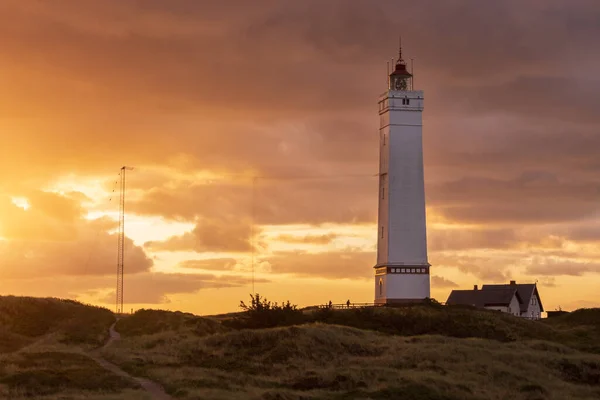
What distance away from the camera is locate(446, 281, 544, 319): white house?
113 m

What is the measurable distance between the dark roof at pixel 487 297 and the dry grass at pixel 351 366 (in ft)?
106

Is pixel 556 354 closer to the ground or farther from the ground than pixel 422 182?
closer to the ground

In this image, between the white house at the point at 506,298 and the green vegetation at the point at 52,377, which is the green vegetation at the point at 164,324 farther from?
the white house at the point at 506,298

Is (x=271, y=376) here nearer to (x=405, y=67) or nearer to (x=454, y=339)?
(x=454, y=339)

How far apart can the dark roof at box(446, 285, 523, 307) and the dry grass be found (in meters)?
32.2

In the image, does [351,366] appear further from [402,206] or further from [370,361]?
[402,206]

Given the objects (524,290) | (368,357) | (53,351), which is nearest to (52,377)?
(53,351)

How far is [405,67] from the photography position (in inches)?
3915

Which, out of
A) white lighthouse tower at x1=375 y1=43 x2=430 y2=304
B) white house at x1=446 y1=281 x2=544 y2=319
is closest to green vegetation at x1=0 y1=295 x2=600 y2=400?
white lighthouse tower at x1=375 y1=43 x2=430 y2=304

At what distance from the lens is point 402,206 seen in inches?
3684

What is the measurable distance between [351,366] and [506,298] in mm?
52229

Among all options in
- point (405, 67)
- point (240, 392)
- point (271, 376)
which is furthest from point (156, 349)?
point (405, 67)

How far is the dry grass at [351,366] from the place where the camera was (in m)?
56.5

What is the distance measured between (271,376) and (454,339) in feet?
69.3
